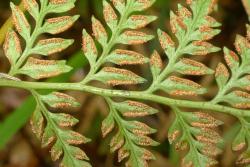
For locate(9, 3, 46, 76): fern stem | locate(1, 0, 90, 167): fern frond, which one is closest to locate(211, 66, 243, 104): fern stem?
locate(1, 0, 90, 167): fern frond

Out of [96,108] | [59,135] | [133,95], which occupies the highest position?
[133,95]

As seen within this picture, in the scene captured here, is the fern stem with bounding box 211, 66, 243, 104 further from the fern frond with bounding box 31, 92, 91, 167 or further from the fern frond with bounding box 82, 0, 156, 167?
the fern frond with bounding box 31, 92, 91, 167

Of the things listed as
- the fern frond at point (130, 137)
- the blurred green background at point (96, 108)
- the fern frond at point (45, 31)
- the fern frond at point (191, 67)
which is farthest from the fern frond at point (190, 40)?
the blurred green background at point (96, 108)

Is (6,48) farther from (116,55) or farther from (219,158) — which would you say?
(219,158)

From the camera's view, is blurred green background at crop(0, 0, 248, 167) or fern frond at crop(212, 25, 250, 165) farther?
blurred green background at crop(0, 0, 248, 167)

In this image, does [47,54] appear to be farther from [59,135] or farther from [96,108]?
[96,108]

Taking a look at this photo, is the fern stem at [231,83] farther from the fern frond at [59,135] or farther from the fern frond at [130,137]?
the fern frond at [59,135]

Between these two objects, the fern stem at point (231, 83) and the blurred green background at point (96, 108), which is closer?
the fern stem at point (231, 83)

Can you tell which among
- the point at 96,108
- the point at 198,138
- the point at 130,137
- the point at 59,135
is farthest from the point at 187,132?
the point at 96,108

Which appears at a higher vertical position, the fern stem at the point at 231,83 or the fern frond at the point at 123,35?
the fern frond at the point at 123,35
